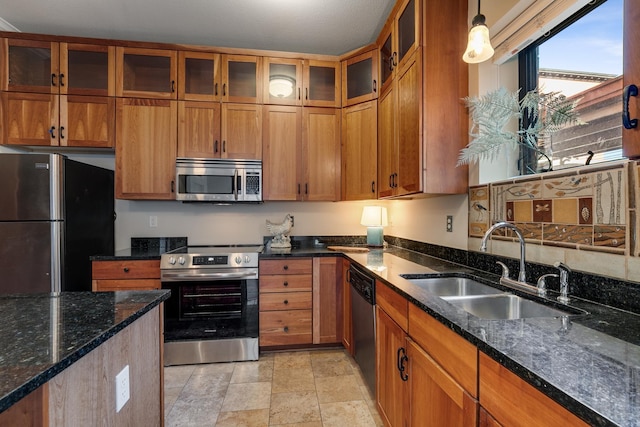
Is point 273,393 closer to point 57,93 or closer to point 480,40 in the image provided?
point 480,40

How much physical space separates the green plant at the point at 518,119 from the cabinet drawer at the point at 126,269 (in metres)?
2.35

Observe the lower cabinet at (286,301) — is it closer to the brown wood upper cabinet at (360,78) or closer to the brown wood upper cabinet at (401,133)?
the brown wood upper cabinet at (401,133)

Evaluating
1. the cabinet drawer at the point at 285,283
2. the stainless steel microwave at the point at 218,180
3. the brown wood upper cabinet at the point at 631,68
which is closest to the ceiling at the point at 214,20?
the stainless steel microwave at the point at 218,180

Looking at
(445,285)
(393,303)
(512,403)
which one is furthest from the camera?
(445,285)

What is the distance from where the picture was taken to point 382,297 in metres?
1.60

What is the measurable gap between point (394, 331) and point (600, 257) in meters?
0.86

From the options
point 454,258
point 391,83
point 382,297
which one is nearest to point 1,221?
point 382,297

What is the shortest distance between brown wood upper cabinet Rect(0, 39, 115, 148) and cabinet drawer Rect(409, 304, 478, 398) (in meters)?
2.77

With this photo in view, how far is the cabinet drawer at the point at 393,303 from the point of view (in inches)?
51.3

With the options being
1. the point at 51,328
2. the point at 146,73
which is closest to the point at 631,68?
the point at 51,328

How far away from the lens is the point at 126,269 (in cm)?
233

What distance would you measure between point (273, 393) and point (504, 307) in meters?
1.51

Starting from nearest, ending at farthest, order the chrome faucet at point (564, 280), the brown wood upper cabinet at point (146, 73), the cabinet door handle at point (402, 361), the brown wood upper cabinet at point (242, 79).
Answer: the chrome faucet at point (564, 280)
the cabinet door handle at point (402, 361)
the brown wood upper cabinet at point (146, 73)
the brown wood upper cabinet at point (242, 79)

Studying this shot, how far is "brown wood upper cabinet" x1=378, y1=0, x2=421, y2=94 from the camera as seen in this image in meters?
1.81
